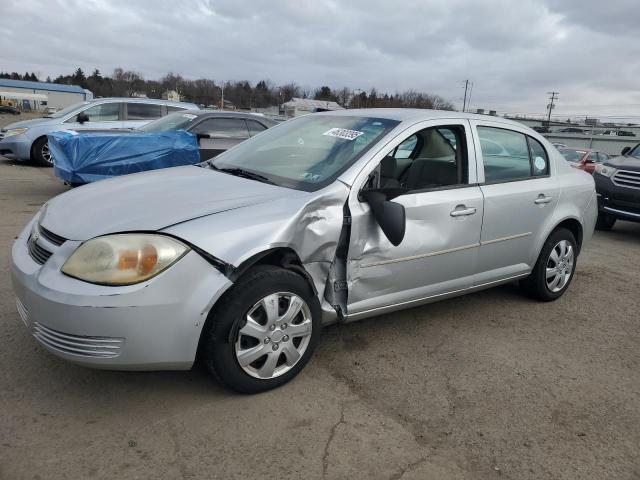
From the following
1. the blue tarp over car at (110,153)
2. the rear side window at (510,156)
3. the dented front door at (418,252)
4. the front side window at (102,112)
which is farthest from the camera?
the front side window at (102,112)

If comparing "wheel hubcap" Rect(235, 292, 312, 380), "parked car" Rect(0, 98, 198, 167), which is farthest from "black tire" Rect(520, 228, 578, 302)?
"parked car" Rect(0, 98, 198, 167)

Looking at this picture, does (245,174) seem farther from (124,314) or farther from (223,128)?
(223,128)

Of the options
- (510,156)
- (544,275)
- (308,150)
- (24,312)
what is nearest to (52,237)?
(24,312)

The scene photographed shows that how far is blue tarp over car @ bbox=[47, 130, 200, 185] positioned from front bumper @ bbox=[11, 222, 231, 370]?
4812 millimetres

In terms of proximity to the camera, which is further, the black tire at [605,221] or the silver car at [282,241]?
the black tire at [605,221]

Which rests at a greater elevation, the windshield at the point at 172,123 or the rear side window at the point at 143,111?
the rear side window at the point at 143,111

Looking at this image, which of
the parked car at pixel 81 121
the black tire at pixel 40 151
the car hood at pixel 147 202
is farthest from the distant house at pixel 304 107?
the car hood at pixel 147 202

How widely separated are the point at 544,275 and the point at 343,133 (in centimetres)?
226

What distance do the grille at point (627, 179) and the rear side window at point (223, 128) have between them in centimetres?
604

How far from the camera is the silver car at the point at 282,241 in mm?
2354

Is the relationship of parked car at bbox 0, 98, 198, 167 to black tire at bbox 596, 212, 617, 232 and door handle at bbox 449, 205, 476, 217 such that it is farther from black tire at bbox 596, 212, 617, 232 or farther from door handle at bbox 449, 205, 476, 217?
black tire at bbox 596, 212, 617, 232

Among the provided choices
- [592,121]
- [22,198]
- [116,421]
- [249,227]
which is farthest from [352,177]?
[592,121]

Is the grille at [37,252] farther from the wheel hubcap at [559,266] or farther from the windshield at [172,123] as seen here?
the windshield at [172,123]

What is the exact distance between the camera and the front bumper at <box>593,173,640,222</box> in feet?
25.4
